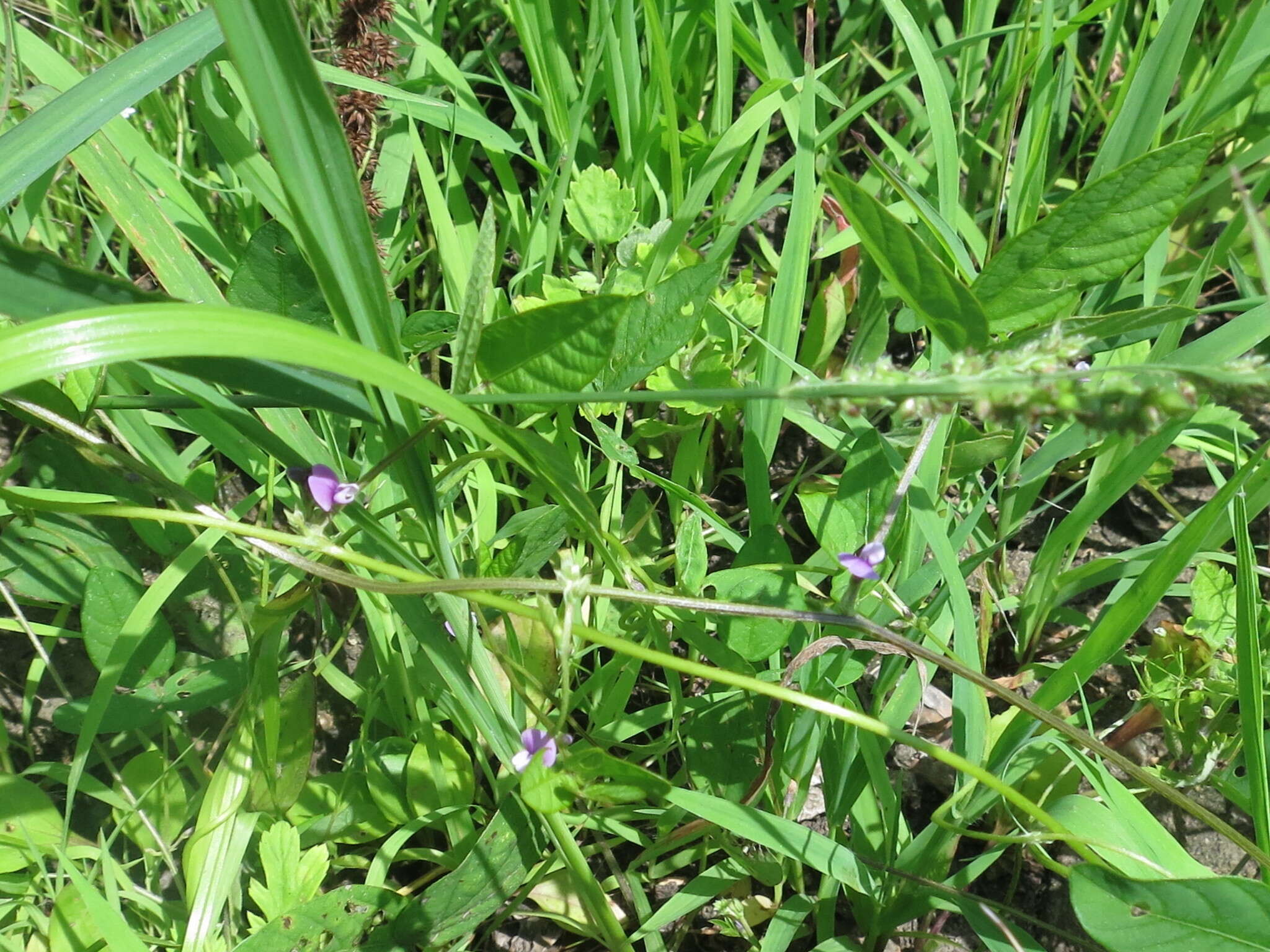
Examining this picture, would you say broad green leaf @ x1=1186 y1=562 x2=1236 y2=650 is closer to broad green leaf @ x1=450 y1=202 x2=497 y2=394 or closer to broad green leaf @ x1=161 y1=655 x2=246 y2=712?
broad green leaf @ x1=450 y1=202 x2=497 y2=394

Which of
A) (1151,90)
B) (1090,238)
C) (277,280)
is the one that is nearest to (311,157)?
(277,280)

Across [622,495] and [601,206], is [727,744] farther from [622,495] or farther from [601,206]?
[601,206]

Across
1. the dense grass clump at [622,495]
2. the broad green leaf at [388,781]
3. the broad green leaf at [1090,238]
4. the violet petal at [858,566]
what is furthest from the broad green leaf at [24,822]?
the broad green leaf at [1090,238]

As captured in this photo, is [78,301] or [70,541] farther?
[70,541]

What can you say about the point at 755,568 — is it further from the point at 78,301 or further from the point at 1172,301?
the point at 1172,301

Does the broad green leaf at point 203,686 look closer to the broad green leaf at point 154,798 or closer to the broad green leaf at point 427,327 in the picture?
the broad green leaf at point 154,798

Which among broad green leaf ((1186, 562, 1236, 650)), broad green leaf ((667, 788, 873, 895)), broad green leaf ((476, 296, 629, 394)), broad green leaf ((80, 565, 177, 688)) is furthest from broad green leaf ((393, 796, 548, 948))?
broad green leaf ((1186, 562, 1236, 650))

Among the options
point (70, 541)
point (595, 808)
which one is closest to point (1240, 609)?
point (595, 808)

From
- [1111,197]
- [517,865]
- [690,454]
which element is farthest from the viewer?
[690,454]
